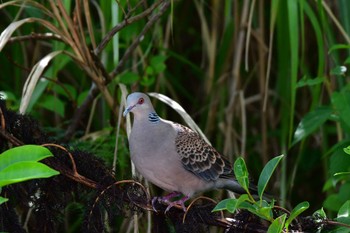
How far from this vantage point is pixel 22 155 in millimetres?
1417

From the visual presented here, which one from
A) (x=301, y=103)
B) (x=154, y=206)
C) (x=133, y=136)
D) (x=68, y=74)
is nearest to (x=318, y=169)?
(x=301, y=103)

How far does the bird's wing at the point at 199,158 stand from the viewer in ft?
8.05

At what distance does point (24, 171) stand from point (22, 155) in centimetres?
10

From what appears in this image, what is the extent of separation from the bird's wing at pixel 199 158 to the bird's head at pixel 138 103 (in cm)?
13

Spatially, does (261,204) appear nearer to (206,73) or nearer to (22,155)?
(22,155)

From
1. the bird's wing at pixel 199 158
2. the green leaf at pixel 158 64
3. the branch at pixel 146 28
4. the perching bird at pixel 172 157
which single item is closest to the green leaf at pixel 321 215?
the perching bird at pixel 172 157

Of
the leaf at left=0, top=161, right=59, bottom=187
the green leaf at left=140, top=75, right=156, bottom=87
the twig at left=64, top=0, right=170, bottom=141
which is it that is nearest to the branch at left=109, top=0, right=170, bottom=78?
A: the twig at left=64, top=0, right=170, bottom=141

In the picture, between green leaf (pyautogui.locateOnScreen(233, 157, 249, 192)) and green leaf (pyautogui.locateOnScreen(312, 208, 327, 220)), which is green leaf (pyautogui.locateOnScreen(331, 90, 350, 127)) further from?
green leaf (pyautogui.locateOnScreen(233, 157, 249, 192))

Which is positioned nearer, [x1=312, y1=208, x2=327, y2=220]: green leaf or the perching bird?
[x1=312, y1=208, x2=327, y2=220]: green leaf

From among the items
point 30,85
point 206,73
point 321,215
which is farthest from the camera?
point 206,73

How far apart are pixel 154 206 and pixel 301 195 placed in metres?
1.99

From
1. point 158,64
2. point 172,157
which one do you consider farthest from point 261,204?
point 158,64

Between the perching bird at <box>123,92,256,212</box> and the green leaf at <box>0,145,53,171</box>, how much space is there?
3.00 feet

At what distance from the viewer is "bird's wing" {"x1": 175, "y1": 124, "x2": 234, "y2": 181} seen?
96.7 inches
